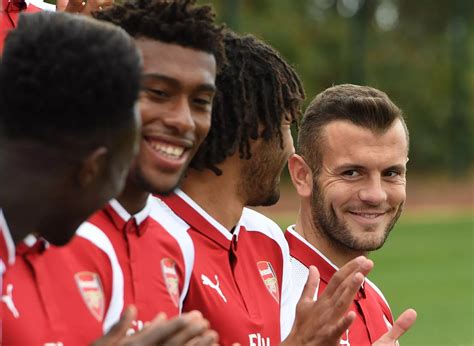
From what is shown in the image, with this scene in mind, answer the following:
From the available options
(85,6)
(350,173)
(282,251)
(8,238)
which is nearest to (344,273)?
(282,251)

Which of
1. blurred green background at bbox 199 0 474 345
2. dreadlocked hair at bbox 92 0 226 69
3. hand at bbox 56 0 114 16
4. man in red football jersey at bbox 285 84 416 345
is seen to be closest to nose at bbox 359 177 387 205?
man in red football jersey at bbox 285 84 416 345

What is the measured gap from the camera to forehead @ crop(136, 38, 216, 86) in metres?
3.60

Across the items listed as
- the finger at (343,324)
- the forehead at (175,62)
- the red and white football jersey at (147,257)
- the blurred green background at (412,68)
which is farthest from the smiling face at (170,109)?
the blurred green background at (412,68)

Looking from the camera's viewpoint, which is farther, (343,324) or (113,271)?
(343,324)

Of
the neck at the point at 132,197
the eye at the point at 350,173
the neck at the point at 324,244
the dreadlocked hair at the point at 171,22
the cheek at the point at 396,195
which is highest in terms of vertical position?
the dreadlocked hair at the point at 171,22

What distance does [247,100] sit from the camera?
4258mm

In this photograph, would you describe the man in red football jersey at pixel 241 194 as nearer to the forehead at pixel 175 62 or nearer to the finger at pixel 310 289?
the finger at pixel 310 289

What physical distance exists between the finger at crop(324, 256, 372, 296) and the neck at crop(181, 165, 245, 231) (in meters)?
0.61

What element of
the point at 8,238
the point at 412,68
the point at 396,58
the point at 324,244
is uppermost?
the point at 8,238

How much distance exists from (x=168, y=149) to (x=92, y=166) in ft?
2.19

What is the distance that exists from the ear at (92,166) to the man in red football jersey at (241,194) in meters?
1.15

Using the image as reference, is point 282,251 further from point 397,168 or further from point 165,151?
point 165,151

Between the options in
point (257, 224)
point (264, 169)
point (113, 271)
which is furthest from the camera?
point (257, 224)

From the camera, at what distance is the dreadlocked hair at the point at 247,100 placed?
13.8ft
